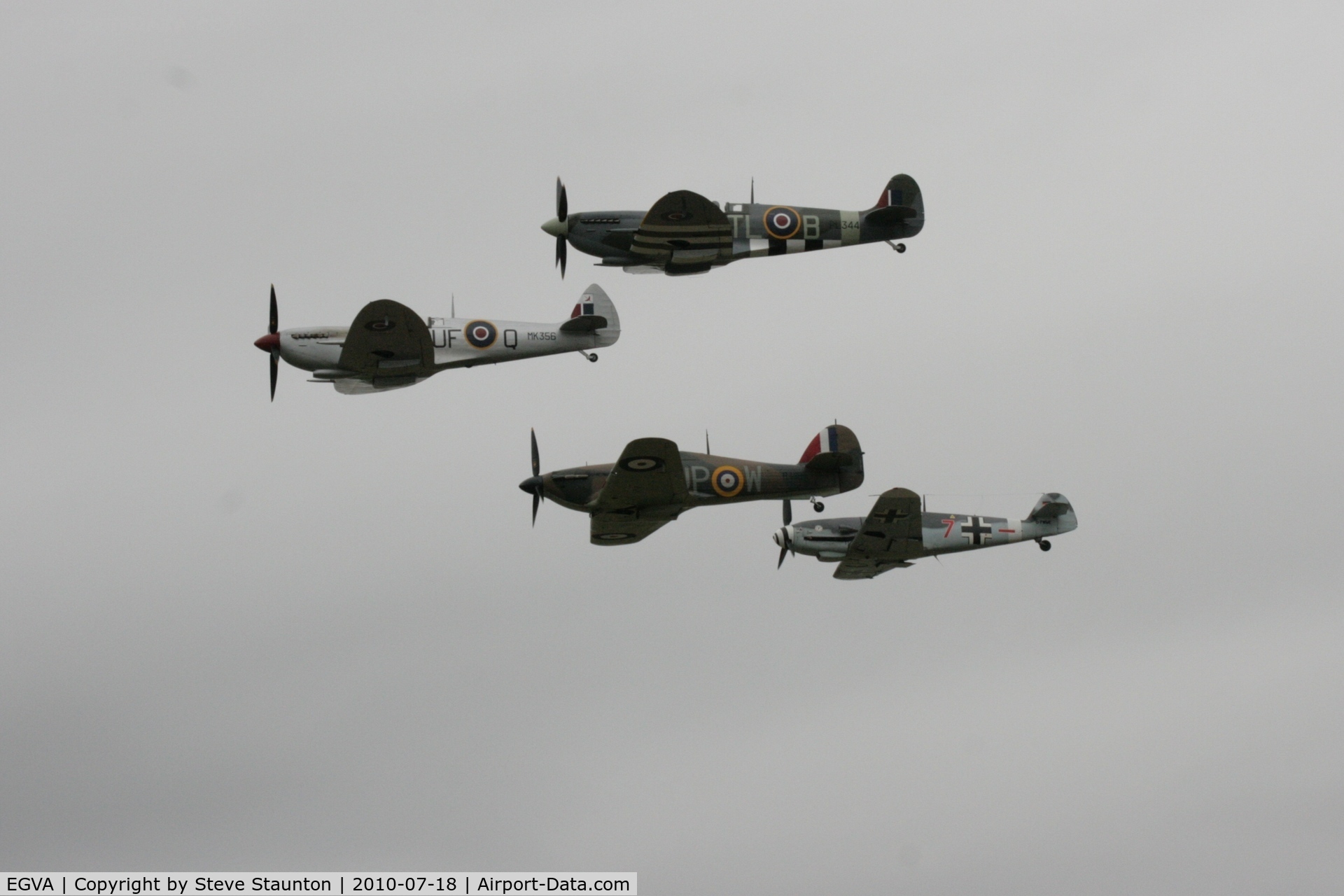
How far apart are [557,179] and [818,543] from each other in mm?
12677

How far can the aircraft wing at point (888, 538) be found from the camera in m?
46.5

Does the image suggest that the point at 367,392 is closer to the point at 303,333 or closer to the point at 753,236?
the point at 303,333

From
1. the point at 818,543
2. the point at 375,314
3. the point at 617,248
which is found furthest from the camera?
the point at 818,543

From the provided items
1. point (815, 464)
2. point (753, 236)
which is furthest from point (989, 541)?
point (753, 236)

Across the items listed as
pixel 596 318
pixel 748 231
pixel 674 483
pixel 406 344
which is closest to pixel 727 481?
pixel 674 483

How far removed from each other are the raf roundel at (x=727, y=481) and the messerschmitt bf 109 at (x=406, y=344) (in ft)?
17.5

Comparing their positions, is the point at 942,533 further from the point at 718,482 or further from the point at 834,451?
the point at 718,482

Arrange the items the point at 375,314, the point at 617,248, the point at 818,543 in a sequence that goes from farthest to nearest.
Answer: the point at 818,543, the point at 617,248, the point at 375,314

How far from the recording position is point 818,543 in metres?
50.2

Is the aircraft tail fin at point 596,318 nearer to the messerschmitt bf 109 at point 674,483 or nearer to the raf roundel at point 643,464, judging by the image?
the messerschmitt bf 109 at point 674,483

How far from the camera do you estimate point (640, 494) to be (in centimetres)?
4241

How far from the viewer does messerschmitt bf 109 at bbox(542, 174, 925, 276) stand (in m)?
44.9

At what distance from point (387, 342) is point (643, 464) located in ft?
24.7

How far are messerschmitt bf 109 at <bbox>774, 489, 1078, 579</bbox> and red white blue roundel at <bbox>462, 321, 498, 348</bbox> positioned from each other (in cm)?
943
